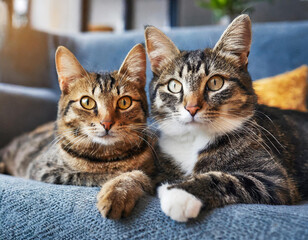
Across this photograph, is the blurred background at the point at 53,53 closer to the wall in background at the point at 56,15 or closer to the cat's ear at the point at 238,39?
the cat's ear at the point at 238,39

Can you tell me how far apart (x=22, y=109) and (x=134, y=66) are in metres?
1.05

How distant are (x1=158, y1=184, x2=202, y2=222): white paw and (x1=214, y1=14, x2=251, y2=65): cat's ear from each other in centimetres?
54

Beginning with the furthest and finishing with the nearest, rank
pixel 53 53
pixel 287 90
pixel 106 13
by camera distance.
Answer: pixel 106 13 < pixel 53 53 < pixel 287 90

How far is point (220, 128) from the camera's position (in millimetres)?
941

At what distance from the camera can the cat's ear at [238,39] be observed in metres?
0.94

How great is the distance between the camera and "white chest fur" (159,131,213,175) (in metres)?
0.98

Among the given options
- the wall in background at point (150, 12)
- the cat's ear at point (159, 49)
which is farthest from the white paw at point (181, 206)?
the wall in background at point (150, 12)

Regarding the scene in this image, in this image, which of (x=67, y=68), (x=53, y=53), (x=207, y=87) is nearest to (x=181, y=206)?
(x=207, y=87)

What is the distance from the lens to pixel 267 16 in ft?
12.6

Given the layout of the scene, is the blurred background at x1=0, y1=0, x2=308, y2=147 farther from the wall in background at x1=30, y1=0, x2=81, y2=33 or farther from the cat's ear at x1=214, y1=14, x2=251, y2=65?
the wall in background at x1=30, y1=0, x2=81, y2=33

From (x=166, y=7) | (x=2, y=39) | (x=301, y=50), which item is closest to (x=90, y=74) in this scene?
(x=2, y=39)

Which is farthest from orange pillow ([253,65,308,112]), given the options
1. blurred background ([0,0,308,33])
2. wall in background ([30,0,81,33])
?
wall in background ([30,0,81,33])

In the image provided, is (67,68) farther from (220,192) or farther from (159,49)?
(220,192)

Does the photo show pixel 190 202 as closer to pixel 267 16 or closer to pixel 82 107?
pixel 82 107
